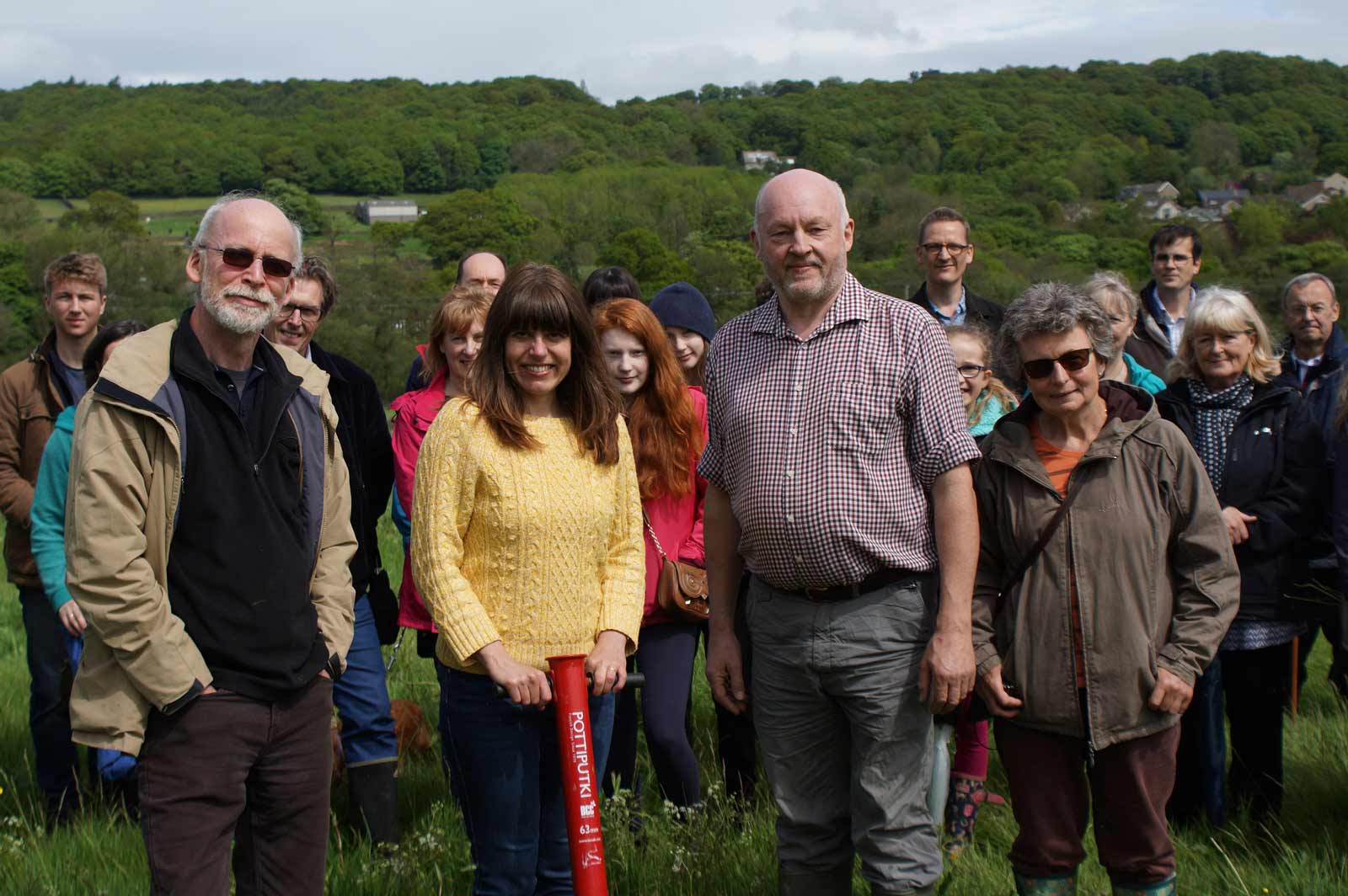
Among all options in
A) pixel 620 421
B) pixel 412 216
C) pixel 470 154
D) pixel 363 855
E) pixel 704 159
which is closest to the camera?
pixel 620 421

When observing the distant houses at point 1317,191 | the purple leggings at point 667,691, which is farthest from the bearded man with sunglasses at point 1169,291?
the distant houses at point 1317,191

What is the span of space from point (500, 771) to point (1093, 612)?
1679mm

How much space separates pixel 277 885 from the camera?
3.14 m

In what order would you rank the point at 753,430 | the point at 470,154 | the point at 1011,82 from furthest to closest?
the point at 1011,82 < the point at 470,154 < the point at 753,430

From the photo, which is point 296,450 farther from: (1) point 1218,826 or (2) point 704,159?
(2) point 704,159

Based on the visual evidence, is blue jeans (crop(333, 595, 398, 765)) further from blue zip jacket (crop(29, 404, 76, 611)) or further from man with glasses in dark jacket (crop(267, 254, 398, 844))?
blue zip jacket (crop(29, 404, 76, 611))

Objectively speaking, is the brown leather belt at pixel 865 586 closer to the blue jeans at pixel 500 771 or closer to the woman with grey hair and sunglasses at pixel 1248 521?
the blue jeans at pixel 500 771

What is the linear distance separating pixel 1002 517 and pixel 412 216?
83324 millimetres

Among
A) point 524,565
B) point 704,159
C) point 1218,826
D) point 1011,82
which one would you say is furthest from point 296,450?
point 1011,82

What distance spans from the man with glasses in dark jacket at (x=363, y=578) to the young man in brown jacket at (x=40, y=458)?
1174mm

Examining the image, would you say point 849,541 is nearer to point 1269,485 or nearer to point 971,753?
point 971,753

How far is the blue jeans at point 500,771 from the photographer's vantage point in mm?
3273

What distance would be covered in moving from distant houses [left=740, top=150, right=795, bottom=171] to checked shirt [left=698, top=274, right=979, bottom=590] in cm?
9434

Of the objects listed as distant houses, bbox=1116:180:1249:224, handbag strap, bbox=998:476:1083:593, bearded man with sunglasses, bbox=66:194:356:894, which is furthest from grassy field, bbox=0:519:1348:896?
distant houses, bbox=1116:180:1249:224
